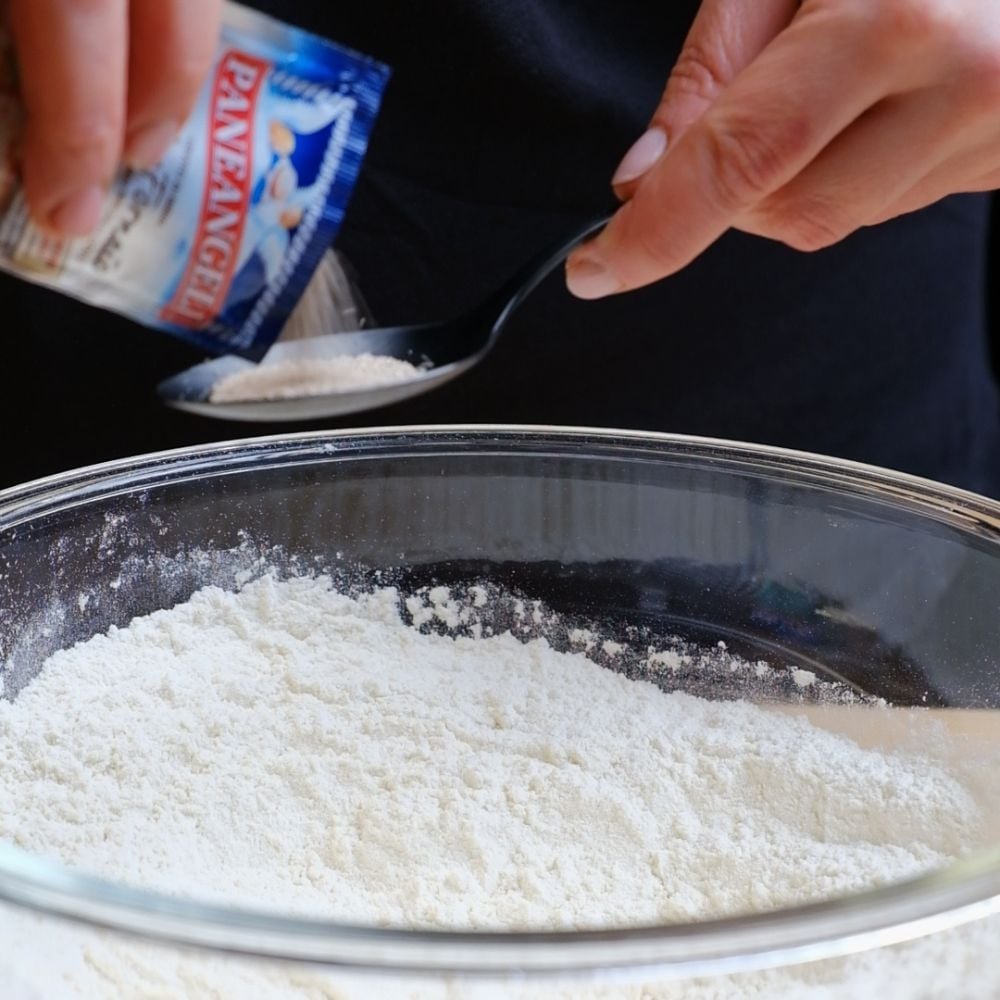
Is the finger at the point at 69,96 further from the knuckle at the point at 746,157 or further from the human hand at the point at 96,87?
the knuckle at the point at 746,157

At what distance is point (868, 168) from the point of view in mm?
702

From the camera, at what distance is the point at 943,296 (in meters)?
1.19

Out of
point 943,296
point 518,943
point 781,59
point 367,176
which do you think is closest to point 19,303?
point 367,176

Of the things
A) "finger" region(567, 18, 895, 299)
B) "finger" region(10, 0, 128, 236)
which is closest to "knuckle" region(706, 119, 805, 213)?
"finger" region(567, 18, 895, 299)

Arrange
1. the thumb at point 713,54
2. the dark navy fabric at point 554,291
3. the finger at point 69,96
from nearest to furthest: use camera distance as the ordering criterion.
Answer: the finger at point 69,96
the thumb at point 713,54
the dark navy fabric at point 554,291

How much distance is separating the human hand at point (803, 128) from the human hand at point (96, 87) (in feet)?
0.93

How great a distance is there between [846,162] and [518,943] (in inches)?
20.8

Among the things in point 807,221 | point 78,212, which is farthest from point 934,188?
point 78,212

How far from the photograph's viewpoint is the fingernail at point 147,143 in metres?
0.50

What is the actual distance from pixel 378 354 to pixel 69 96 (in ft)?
0.98

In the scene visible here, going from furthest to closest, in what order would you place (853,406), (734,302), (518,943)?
(853,406) < (734,302) < (518,943)

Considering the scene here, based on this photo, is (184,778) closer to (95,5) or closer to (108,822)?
(108,822)

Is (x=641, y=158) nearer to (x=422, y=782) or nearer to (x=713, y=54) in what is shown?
(x=713, y=54)

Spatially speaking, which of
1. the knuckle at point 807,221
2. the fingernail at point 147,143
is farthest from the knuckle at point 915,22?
the fingernail at point 147,143
